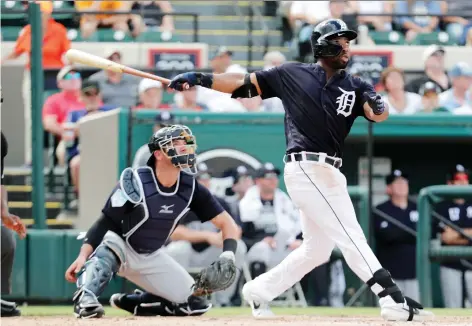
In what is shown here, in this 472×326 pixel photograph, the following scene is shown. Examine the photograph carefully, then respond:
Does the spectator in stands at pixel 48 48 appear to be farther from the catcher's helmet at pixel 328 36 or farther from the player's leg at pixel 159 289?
the catcher's helmet at pixel 328 36

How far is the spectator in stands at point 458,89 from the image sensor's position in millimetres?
11484

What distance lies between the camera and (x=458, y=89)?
37.8ft

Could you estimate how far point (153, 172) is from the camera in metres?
7.57

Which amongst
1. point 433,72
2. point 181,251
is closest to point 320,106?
point 181,251

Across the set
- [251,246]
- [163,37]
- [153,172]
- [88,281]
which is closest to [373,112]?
[153,172]

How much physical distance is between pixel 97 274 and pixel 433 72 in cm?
571

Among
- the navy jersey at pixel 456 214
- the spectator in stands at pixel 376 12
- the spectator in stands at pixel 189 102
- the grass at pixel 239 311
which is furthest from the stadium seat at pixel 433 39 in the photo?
the grass at pixel 239 311

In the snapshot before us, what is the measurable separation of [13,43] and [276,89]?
6.02 meters

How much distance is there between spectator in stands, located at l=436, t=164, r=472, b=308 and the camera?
403 inches

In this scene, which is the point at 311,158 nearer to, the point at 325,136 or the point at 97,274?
the point at 325,136

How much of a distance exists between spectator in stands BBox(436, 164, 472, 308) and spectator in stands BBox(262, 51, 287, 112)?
6.47ft

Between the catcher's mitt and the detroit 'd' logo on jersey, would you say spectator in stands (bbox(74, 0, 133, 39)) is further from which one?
the detroit 'd' logo on jersey

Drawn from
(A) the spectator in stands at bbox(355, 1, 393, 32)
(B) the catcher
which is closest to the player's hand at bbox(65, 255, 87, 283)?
(B) the catcher

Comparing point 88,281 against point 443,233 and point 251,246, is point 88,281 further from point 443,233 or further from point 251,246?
point 443,233
